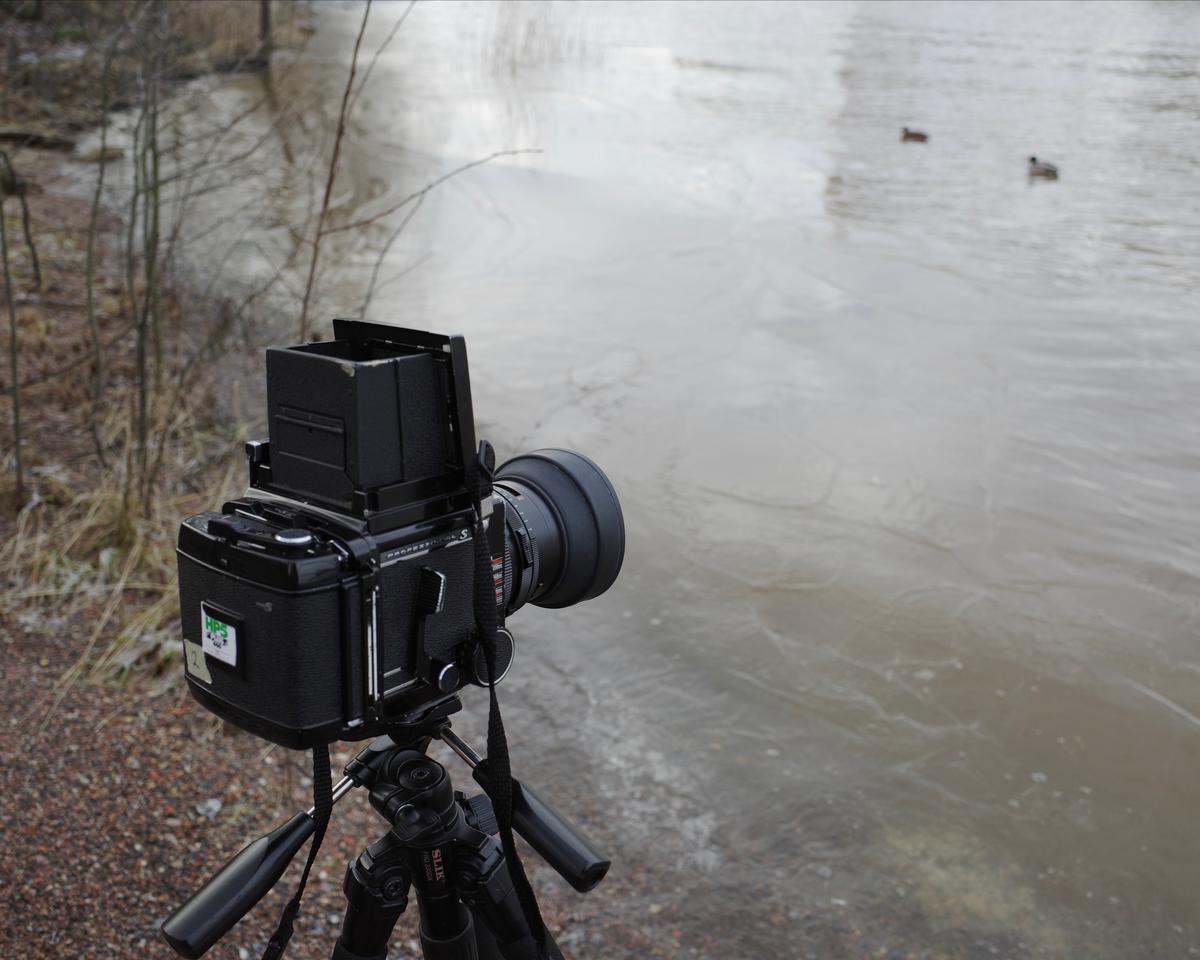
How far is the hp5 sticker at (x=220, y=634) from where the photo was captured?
1.15 meters

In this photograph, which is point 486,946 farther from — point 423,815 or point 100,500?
point 100,500

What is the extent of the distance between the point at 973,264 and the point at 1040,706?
5.36 metres

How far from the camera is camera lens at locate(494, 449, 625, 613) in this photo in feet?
4.64

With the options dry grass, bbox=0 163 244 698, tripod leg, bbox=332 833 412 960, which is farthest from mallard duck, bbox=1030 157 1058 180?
tripod leg, bbox=332 833 412 960

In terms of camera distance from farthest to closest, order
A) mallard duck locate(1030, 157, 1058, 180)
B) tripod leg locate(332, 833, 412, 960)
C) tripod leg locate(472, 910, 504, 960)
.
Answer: mallard duck locate(1030, 157, 1058, 180) < tripod leg locate(472, 910, 504, 960) < tripod leg locate(332, 833, 412, 960)

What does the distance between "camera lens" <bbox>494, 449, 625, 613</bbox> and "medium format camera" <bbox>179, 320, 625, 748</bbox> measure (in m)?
0.13

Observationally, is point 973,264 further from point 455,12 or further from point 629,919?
point 455,12

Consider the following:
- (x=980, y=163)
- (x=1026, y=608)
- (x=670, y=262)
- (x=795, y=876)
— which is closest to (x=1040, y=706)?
(x=1026, y=608)

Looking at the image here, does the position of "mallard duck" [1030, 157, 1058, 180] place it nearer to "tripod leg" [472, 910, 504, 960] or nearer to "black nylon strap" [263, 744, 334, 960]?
"tripod leg" [472, 910, 504, 960]

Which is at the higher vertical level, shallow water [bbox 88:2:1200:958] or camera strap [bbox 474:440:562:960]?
camera strap [bbox 474:440:562:960]

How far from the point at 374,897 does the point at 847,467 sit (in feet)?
14.3

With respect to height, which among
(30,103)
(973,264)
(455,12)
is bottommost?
(973,264)

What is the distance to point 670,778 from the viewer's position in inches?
125

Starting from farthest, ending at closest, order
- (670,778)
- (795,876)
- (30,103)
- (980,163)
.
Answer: (980,163)
(30,103)
(670,778)
(795,876)
